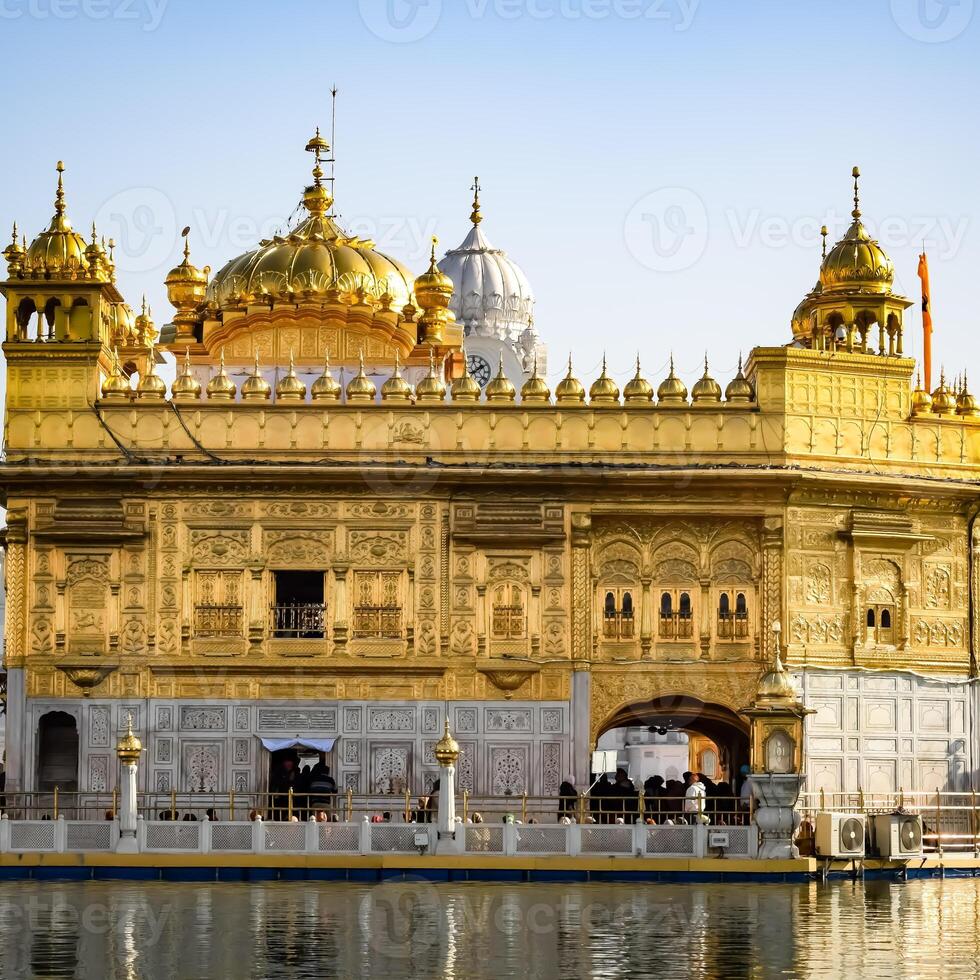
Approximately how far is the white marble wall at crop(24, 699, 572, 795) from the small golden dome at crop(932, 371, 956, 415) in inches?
330

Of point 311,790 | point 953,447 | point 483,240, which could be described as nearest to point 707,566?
point 953,447

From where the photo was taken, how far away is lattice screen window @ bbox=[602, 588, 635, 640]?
35062 mm

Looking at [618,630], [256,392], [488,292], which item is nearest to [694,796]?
[618,630]

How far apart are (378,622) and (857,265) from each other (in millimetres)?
10531

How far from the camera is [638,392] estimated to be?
3547cm

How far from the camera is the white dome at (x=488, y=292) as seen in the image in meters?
64.1

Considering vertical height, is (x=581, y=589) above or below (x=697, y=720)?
above

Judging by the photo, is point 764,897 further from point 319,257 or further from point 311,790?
point 319,257

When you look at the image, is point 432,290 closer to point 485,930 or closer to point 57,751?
point 57,751

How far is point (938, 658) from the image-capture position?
119 feet

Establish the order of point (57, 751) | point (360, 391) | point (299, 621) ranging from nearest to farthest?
point (57, 751) < point (299, 621) < point (360, 391)

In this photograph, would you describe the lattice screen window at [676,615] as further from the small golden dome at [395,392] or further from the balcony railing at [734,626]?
the small golden dome at [395,392]

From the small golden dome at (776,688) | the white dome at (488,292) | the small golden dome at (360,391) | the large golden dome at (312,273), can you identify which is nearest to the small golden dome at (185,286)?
the large golden dome at (312,273)

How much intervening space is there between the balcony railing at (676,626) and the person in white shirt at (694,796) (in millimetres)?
2136
